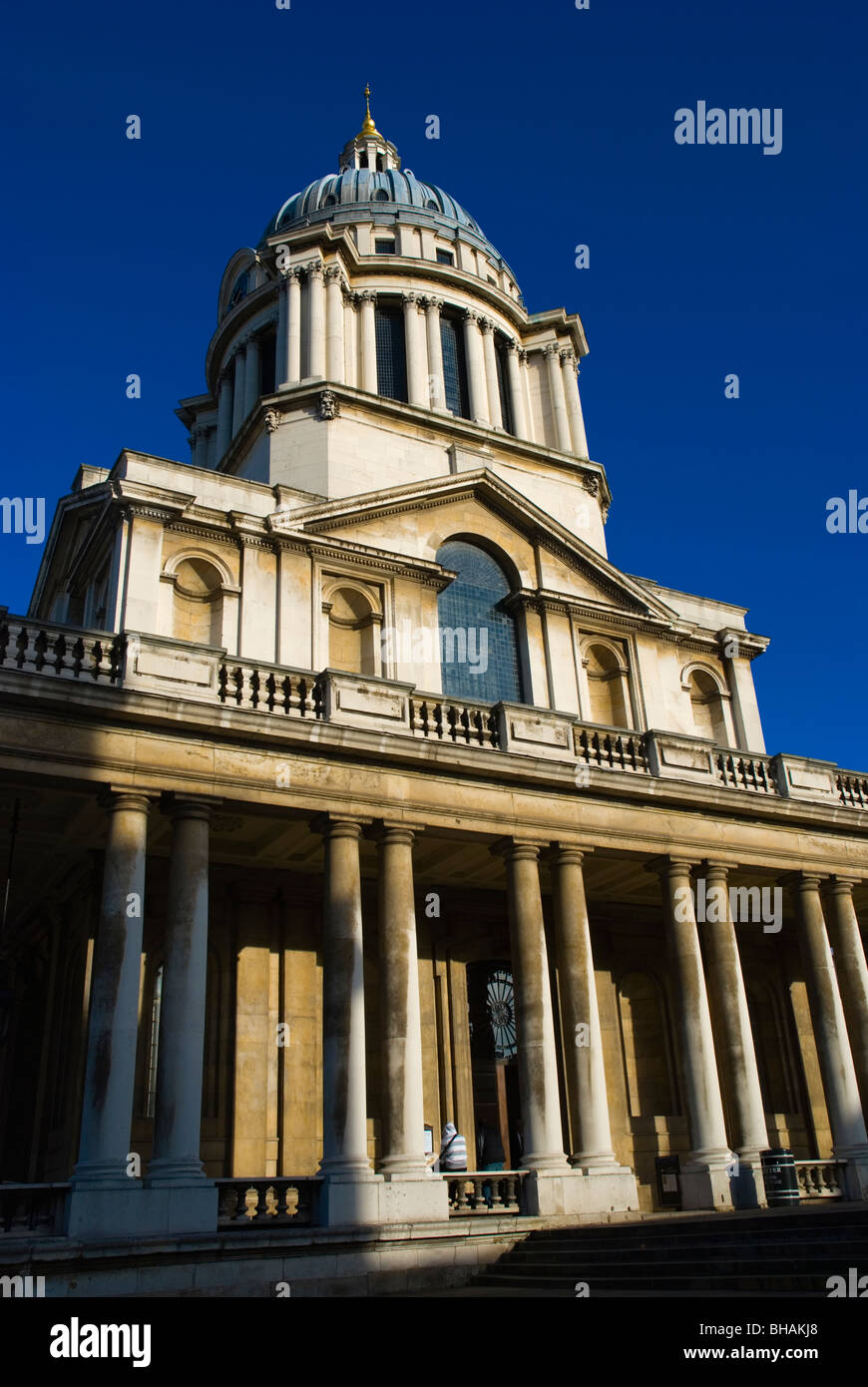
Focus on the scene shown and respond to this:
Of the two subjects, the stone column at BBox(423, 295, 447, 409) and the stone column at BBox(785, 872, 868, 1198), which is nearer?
the stone column at BBox(785, 872, 868, 1198)

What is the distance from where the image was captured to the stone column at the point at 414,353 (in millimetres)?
33469

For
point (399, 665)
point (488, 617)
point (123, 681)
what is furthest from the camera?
point (488, 617)

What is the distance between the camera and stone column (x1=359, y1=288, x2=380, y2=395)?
109 feet

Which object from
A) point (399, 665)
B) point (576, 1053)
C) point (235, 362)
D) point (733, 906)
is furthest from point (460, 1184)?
point (235, 362)

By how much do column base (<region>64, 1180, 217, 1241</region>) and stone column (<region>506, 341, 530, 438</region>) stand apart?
2405 centimetres

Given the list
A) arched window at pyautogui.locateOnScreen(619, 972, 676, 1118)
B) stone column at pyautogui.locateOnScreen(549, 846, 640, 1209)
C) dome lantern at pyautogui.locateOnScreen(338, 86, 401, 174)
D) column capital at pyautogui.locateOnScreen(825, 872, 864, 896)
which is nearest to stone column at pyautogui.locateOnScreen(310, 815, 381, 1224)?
stone column at pyautogui.locateOnScreen(549, 846, 640, 1209)

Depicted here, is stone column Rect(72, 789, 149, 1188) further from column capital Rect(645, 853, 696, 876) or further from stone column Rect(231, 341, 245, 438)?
stone column Rect(231, 341, 245, 438)

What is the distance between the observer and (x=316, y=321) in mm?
32344

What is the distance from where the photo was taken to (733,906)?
23.4 metres

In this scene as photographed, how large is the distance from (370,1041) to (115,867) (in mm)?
7672

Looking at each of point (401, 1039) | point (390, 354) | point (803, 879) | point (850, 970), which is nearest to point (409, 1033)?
point (401, 1039)

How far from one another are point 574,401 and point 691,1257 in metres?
27.1
